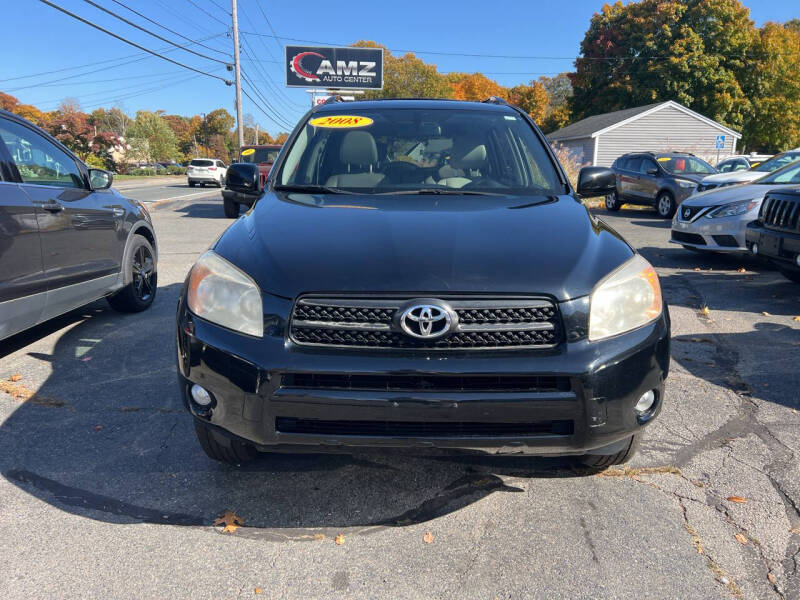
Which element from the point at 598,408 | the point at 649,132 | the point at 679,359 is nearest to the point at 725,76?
the point at 649,132

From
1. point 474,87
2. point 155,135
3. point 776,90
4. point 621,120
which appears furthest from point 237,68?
point 155,135

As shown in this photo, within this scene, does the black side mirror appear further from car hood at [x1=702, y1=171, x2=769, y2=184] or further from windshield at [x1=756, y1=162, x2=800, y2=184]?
car hood at [x1=702, y1=171, x2=769, y2=184]

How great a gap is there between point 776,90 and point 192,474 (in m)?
50.6

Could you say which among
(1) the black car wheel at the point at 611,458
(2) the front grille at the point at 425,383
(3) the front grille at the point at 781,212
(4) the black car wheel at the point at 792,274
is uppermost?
(3) the front grille at the point at 781,212

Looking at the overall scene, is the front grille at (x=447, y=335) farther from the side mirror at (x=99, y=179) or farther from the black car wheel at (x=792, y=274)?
the black car wheel at (x=792, y=274)

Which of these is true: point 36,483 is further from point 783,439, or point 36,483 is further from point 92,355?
point 783,439

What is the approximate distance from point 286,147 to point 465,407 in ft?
7.38

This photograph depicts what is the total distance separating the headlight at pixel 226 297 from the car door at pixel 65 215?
240cm

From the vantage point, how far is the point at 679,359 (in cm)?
453

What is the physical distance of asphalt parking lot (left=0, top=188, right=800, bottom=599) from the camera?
2.13m

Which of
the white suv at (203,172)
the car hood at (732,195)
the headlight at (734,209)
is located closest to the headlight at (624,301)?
the headlight at (734,209)

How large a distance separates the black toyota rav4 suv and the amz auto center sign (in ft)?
132

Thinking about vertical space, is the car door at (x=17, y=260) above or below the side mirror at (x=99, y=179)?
below

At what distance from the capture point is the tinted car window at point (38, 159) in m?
4.11
